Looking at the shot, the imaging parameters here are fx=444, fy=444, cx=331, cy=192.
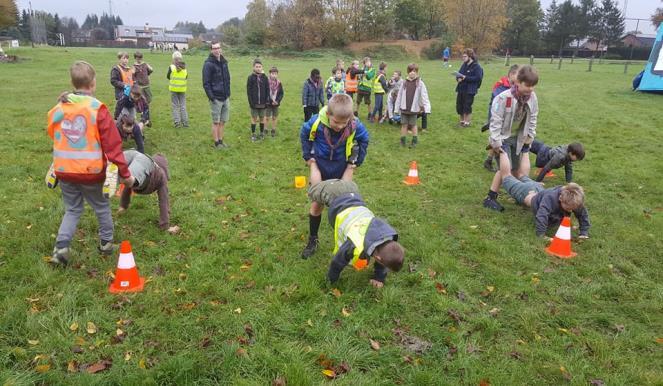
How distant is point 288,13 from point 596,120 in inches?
1904

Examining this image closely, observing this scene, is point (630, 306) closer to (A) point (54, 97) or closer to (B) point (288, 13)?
(A) point (54, 97)

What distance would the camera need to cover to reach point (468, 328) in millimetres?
4133

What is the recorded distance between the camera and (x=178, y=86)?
11.7 meters

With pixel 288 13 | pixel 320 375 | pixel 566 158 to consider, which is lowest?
pixel 320 375

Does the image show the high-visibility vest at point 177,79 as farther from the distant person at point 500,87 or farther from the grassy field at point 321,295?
the distant person at point 500,87

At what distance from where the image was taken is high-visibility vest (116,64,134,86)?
1140 cm

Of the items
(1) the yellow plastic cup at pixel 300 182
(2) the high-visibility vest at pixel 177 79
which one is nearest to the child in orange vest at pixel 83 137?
(1) the yellow plastic cup at pixel 300 182

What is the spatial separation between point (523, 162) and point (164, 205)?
18.3 ft

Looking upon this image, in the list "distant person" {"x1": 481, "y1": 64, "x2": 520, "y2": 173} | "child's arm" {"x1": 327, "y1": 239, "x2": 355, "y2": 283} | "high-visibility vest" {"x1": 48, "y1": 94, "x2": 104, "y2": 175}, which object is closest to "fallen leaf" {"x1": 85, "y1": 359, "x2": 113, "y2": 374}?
"high-visibility vest" {"x1": 48, "y1": 94, "x2": 104, "y2": 175}

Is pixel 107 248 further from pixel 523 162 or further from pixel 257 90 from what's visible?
pixel 257 90

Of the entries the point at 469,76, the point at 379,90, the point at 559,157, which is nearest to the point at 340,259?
the point at 559,157

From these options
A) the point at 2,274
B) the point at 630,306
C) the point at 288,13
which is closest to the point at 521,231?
the point at 630,306

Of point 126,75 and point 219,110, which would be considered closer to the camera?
point 219,110

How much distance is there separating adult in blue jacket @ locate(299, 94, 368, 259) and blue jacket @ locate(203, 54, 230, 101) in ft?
17.6
